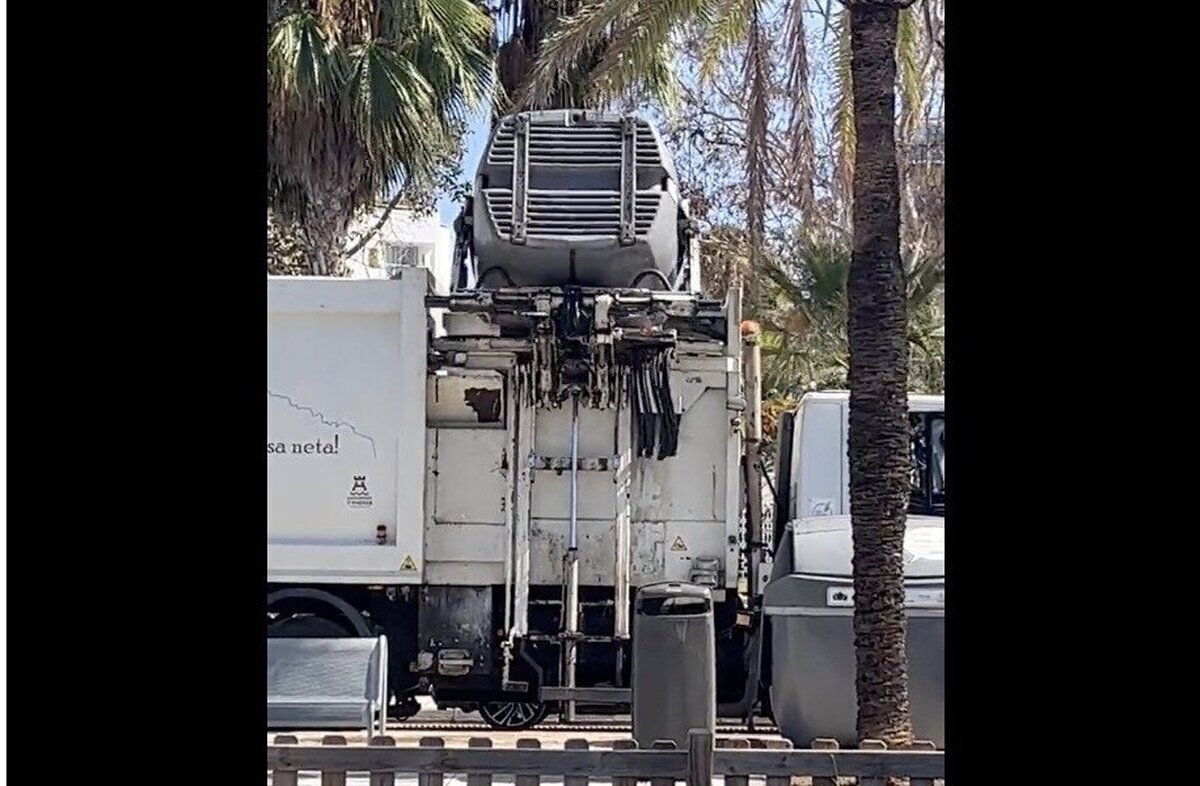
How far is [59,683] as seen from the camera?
1.93 metres

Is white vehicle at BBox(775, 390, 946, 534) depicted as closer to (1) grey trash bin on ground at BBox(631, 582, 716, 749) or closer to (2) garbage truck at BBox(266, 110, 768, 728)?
(2) garbage truck at BBox(266, 110, 768, 728)

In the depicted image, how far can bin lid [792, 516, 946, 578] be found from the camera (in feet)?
28.0

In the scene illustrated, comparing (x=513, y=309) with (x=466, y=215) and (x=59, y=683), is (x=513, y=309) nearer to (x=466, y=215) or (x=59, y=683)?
(x=466, y=215)

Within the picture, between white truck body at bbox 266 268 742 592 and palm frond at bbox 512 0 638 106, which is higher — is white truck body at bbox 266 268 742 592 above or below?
below

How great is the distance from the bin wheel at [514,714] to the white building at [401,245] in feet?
33.0

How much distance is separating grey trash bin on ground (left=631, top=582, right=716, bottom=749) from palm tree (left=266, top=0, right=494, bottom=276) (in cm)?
837

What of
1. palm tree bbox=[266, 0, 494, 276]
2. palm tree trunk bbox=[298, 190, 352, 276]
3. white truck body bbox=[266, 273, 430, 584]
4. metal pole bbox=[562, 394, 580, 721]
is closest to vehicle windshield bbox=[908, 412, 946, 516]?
metal pole bbox=[562, 394, 580, 721]

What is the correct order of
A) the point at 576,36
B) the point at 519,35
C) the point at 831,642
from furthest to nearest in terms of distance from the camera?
the point at 519,35 < the point at 576,36 < the point at 831,642

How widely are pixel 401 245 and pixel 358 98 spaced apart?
8.35m

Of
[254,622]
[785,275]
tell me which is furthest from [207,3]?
[785,275]

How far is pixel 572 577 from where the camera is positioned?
923 cm

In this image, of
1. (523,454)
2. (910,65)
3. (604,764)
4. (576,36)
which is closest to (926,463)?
(523,454)

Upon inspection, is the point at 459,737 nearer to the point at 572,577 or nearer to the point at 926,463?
the point at 572,577
